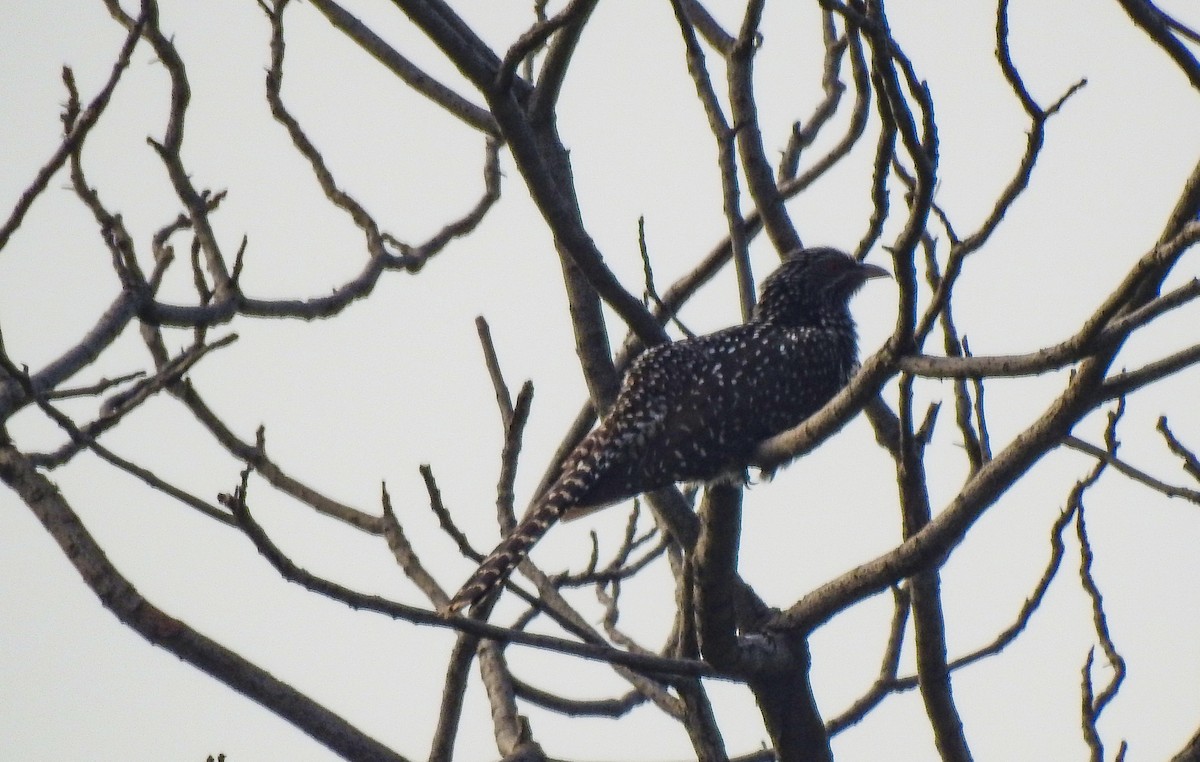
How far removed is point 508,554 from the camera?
4.84 metres

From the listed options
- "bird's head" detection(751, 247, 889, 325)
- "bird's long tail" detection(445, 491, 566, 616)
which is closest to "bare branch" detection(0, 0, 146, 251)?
"bird's long tail" detection(445, 491, 566, 616)

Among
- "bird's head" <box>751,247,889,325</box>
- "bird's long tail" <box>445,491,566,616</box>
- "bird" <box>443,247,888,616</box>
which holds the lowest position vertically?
"bird's long tail" <box>445,491,566,616</box>

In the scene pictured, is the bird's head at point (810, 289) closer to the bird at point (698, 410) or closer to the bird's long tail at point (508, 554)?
the bird at point (698, 410)

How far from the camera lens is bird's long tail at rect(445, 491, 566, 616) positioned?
4.59 meters

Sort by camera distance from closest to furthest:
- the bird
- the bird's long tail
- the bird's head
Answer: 1. the bird's long tail
2. the bird
3. the bird's head

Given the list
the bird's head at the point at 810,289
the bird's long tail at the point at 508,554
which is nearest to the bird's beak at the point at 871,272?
the bird's head at the point at 810,289

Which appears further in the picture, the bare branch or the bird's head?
the bird's head

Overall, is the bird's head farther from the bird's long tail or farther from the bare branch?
the bare branch

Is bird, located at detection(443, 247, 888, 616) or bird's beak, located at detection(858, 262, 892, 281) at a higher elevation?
bird's beak, located at detection(858, 262, 892, 281)

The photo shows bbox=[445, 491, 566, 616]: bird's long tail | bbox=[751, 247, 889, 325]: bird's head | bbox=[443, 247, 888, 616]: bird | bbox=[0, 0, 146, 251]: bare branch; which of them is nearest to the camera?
bbox=[0, 0, 146, 251]: bare branch

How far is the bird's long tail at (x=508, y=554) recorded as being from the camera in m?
4.59

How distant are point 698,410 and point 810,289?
4.87 ft

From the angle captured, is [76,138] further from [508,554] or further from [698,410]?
[698,410]

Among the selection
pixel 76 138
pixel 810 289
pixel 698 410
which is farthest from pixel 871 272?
pixel 76 138
